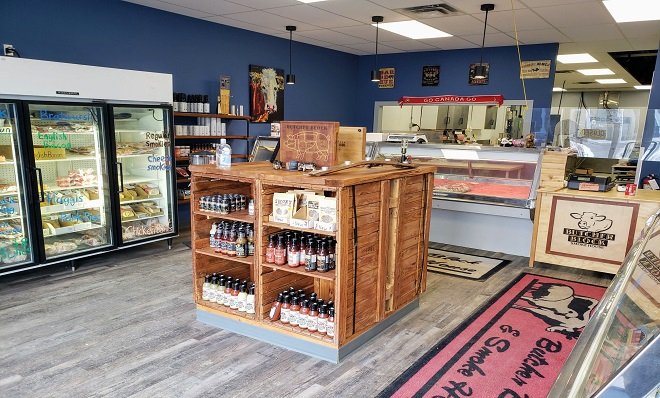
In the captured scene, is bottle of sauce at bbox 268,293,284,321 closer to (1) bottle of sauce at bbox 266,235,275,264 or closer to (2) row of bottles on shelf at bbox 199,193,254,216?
(1) bottle of sauce at bbox 266,235,275,264

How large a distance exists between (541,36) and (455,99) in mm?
1892

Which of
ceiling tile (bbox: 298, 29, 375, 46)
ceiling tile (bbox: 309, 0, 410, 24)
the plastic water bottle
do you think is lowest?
the plastic water bottle

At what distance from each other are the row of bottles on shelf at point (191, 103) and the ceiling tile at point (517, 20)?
12.6 feet

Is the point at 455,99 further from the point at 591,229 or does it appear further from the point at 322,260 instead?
the point at 322,260

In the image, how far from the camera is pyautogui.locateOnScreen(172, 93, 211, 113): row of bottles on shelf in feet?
19.9

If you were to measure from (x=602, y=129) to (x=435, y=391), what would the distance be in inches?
200

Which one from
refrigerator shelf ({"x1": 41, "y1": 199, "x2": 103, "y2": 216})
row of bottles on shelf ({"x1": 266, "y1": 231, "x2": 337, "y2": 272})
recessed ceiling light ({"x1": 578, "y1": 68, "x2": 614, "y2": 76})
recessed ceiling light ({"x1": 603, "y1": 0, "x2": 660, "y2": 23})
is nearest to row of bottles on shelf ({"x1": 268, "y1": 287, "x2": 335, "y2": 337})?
row of bottles on shelf ({"x1": 266, "y1": 231, "x2": 337, "y2": 272})

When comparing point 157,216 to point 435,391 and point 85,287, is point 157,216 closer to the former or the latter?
point 85,287

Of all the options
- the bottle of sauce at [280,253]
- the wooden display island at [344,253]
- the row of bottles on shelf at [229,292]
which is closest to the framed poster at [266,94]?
the wooden display island at [344,253]

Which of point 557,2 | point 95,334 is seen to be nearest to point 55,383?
point 95,334

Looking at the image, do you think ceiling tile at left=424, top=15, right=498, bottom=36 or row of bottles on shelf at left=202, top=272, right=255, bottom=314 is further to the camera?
ceiling tile at left=424, top=15, right=498, bottom=36

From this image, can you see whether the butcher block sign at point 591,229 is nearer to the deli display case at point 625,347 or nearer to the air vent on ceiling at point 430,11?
the air vent on ceiling at point 430,11

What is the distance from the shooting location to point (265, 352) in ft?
10.2

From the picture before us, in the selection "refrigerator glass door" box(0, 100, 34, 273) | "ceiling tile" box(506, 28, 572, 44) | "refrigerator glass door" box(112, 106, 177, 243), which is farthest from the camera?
"ceiling tile" box(506, 28, 572, 44)
